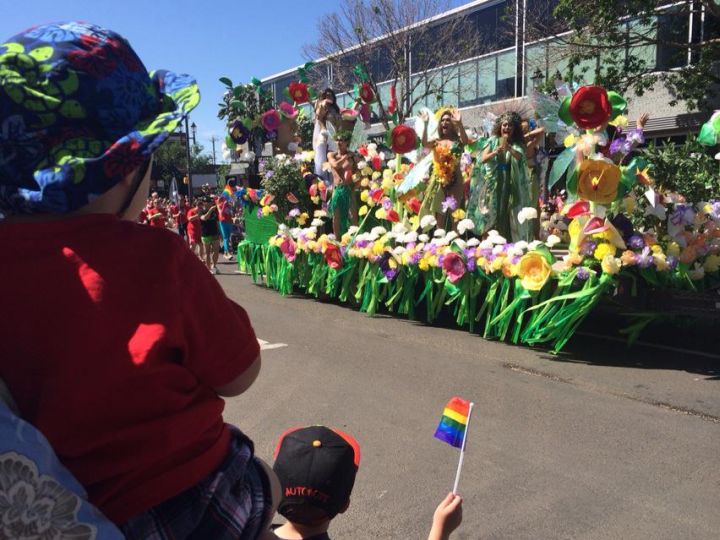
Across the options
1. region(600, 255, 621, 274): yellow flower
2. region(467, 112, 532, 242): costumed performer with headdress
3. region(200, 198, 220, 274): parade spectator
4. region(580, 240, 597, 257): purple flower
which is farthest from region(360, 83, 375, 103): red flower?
region(600, 255, 621, 274): yellow flower

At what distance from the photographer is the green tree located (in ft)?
44.2

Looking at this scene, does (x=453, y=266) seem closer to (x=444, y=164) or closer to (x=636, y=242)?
(x=636, y=242)

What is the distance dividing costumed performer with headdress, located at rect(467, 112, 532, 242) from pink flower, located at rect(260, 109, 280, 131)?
370cm

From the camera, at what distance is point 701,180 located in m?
5.93

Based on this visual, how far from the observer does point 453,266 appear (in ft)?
20.8

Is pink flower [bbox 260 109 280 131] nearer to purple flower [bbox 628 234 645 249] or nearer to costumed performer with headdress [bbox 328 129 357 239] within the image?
costumed performer with headdress [bbox 328 129 357 239]

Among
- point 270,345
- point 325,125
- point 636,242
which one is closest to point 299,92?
point 325,125

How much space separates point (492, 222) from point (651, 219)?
229cm

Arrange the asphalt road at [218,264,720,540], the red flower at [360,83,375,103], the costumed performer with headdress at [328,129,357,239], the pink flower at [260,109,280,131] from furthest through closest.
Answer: the pink flower at [260,109,280,131] < the red flower at [360,83,375,103] < the costumed performer with headdress at [328,129,357,239] < the asphalt road at [218,264,720,540]

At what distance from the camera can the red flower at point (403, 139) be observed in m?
8.23

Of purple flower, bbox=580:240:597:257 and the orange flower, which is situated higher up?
the orange flower

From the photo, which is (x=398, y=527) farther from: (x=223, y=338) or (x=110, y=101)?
(x=110, y=101)

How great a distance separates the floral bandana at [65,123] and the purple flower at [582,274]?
483 cm

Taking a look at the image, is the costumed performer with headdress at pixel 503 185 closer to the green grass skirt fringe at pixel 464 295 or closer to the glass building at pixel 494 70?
the green grass skirt fringe at pixel 464 295
